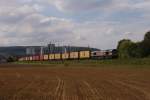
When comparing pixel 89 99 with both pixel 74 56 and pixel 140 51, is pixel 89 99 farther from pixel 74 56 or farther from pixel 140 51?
pixel 74 56

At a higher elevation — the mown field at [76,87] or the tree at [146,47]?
the tree at [146,47]

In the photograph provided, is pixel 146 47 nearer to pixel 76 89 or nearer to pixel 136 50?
pixel 136 50

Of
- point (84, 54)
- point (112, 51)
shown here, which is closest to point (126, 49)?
point (112, 51)

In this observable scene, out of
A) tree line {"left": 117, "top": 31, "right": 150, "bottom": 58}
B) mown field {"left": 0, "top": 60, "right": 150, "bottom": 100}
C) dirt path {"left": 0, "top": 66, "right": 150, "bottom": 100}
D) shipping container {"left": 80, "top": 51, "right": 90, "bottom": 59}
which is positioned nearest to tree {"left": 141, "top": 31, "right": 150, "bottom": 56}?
tree line {"left": 117, "top": 31, "right": 150, "bottom": 58}

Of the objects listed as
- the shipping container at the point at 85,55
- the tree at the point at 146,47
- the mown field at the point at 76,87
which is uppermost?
the tree at the point at 146,47

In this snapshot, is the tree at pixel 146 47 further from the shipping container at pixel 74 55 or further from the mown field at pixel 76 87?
the mown field at pixel 76 87

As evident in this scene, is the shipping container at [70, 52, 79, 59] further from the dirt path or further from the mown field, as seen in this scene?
the dirt path

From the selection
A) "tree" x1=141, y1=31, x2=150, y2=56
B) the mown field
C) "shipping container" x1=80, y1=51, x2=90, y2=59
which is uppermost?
"tree" x1=141, y1=31, x2=150, y2=56

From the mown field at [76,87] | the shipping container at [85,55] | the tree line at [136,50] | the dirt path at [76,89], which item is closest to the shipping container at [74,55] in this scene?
the shipping container at [85,55]

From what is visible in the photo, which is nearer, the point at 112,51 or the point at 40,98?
the point at 40,98

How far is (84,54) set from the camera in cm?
12250

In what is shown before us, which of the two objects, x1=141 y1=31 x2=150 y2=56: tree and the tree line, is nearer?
x1=141 y1=31 x2=150 y2=56: tree

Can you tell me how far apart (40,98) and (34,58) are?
158190 mm

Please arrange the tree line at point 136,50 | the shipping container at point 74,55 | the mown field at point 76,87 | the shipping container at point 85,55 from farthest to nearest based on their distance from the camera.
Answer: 1. the shipping container at point 74,55
2. the shipping container at point 85,55
3. the tree line at point 136,50
4. the mown field at point 76,87
